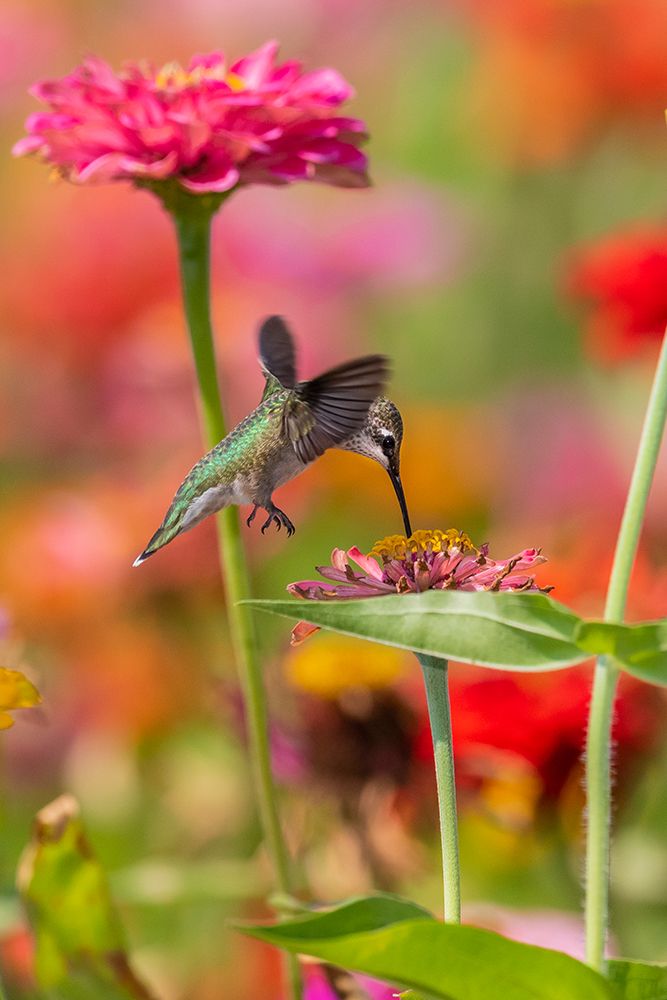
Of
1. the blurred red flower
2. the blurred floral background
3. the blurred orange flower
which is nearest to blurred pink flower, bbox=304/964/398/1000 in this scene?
the blurred floral background

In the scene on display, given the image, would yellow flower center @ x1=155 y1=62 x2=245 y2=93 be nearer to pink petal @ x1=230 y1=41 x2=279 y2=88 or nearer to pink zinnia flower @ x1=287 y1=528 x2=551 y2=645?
pink petal @ x1=230 y1=41 x2=279 y2=88

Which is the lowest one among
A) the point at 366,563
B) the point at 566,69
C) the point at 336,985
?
the point at 336,985

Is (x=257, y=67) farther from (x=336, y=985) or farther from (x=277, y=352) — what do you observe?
(x=336, y=985)

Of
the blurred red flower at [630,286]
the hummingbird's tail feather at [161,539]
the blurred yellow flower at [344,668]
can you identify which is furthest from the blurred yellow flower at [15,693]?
→ the blurred red flower at [630,286]

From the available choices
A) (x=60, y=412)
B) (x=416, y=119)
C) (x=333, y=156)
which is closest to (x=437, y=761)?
(x=333, y=156)

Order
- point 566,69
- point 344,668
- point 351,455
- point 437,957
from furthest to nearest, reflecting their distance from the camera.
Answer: point 566,69 → point 351,455 → point 344,668 → point 437,957

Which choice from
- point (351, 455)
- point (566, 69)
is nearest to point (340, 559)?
point (351, 455)
